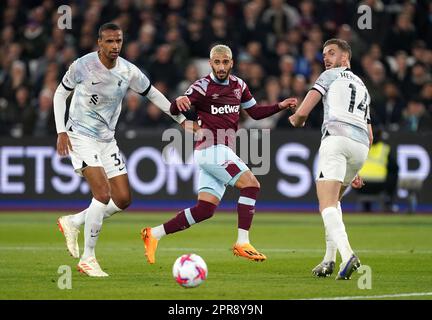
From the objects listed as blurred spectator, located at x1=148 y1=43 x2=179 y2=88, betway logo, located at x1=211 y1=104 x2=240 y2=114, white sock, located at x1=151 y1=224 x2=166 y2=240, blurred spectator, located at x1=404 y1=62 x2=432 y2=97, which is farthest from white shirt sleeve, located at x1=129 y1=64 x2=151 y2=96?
blurred spectator, located at x1=404 y1=62 x2=432 y2=97

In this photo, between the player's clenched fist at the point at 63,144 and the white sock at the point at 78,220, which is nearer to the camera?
the player's clenched fist at the point at 63,144

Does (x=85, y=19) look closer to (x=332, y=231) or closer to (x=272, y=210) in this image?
(x=272, y=210)

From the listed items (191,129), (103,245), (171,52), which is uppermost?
(171,52)

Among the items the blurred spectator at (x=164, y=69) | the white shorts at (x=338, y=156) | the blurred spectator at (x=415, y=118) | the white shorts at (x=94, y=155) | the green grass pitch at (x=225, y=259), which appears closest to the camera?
the green grass pitch at (x=225, y=259)

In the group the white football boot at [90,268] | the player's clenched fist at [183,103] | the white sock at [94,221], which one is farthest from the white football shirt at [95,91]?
the white football boot at [90,268]

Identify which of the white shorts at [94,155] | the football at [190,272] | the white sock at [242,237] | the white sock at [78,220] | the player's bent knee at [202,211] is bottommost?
the football at [190,272]

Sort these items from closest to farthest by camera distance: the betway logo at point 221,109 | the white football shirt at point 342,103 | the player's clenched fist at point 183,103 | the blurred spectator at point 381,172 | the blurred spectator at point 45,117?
the white football shirt at point 342,103
the player's clenched fist at point 183,103
the betway logo at point 221,109
the blurred spectator at point 381,172
the blurred spectator at point 45,117

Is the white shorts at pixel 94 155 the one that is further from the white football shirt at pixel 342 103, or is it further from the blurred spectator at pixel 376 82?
the blurred spectator at pixel 376 82

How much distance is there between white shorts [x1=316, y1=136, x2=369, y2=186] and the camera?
1020 centimetres

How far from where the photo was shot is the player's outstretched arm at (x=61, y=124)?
1076cm

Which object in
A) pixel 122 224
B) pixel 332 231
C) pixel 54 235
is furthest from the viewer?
pixel 122 224

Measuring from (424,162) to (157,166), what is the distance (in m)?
5.14

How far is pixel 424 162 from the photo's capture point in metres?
20.0
